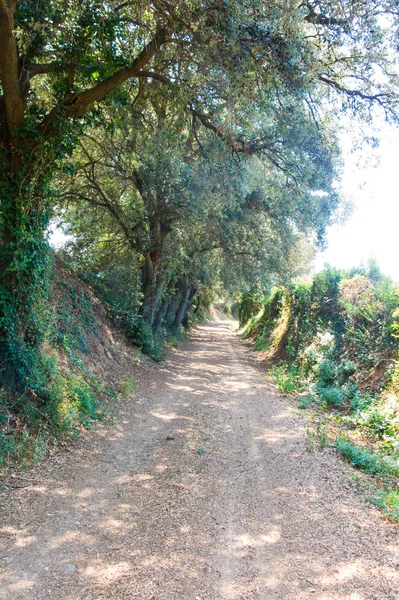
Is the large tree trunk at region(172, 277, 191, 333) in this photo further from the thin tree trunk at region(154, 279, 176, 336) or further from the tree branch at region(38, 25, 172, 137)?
the tree branch at region(38, 25, 172, 137)

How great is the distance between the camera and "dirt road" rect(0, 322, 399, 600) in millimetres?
3389

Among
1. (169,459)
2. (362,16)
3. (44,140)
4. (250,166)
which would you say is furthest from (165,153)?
(169,459)

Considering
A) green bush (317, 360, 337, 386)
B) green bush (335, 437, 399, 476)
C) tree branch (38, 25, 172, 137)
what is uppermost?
tree branch (38, 25, 172, 137)

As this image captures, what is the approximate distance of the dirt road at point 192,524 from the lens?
11.1ft

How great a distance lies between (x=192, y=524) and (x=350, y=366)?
8.16 m

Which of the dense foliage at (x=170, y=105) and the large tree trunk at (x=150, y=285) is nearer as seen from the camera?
the dense foliage at (x=170, y=105)

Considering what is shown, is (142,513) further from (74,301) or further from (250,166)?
(250,166)

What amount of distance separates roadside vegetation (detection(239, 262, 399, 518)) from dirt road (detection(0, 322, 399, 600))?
80 centimetres

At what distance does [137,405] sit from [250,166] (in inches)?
286

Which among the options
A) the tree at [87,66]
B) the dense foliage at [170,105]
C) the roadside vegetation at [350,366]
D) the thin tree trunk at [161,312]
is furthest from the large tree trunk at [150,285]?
the tree at [87,66]

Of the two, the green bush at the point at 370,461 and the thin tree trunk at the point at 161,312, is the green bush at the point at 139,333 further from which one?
the green bush at the point at 370,461

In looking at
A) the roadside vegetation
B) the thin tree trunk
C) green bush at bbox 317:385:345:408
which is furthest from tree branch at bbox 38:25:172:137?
the thin tree trunk

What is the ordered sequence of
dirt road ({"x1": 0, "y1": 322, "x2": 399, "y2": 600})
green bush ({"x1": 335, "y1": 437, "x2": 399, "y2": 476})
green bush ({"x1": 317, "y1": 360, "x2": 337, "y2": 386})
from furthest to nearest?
green bush ({"x1": 317, "y1": 360, "x2": 337, "y2": 386}) → green bush ({"x1": 335, "y1": 437, "x2": 399, "y2": 476}) → dirt road ({"x1": 0, "y1": 322, "x2": 399, "y2": 600})

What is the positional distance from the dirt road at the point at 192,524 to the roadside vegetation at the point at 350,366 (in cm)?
80
